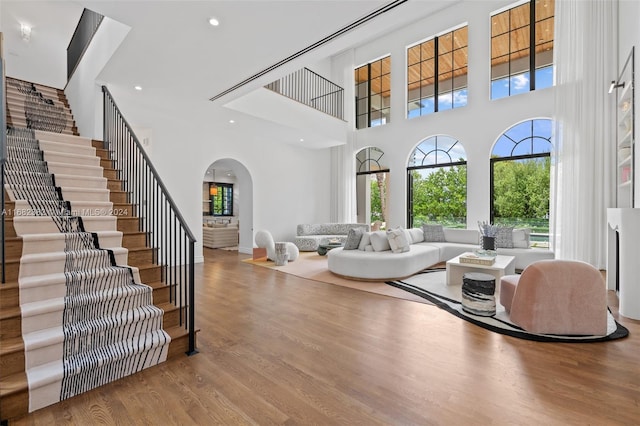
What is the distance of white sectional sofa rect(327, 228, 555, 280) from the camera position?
16.5ft

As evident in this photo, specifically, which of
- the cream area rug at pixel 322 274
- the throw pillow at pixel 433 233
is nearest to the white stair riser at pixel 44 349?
the cream area rug at pixel 322 274

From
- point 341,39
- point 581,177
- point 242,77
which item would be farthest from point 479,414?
point 581,177

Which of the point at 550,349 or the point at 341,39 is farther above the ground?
the point at 341,39

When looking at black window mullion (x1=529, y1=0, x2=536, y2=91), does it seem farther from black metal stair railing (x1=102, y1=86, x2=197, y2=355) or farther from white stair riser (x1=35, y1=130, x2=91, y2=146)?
white stair riser (x1=35, y1=130, x2=91, y2=146)

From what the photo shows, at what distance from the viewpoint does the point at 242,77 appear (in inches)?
191

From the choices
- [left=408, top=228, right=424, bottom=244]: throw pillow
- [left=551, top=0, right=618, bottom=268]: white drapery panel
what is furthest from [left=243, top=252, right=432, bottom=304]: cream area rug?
[left=551, top=0, right=618, bottom=268]: white drapery panel

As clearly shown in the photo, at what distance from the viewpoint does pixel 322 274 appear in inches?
222

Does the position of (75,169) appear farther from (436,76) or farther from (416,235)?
(436,76)

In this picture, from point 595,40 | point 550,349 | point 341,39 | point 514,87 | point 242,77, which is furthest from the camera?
point 514,87

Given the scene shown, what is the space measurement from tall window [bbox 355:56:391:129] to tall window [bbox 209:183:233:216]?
6691 mm

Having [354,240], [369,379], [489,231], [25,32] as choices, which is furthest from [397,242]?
[25,32]

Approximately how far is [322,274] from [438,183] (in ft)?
14.9

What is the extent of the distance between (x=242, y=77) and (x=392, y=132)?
5353 millimetres

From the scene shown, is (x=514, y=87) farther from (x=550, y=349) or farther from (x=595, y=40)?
(x=550, y=349)
